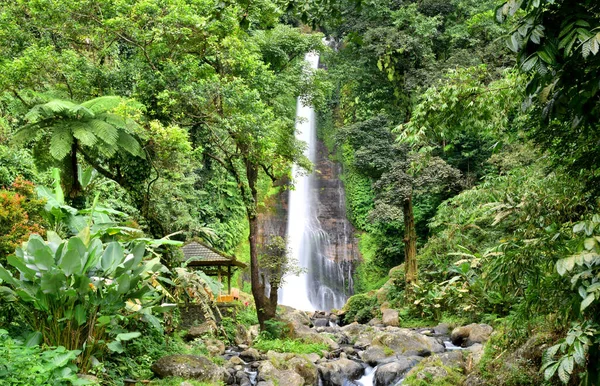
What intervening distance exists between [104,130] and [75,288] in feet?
8.62

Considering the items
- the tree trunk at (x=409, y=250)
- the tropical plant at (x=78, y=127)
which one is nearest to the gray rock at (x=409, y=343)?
the tree trunk at (x=409, y=250)

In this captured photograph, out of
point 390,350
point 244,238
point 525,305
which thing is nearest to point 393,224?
point 244,238

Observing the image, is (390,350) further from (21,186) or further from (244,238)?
(244,238)

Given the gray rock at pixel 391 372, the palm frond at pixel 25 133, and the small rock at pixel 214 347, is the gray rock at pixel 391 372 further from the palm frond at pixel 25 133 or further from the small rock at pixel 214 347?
the palm frond at pixel 25 133

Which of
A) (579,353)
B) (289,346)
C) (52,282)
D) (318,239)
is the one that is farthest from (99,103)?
(318,239)


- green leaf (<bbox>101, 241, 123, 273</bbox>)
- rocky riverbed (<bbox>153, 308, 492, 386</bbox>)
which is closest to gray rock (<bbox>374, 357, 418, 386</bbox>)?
rocky riverbed (<bbox>153, 308, 492, 386</bbox>)

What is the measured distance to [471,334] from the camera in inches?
426

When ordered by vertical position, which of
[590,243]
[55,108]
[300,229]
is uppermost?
[300,229]

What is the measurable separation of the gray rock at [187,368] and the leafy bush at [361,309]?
8.98 m

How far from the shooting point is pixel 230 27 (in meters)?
Result: 11.3

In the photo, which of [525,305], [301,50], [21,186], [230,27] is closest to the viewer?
[525,305]

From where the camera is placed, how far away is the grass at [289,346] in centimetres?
1051

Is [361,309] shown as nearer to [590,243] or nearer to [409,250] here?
[409,250]

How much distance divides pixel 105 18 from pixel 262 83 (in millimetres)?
4127
